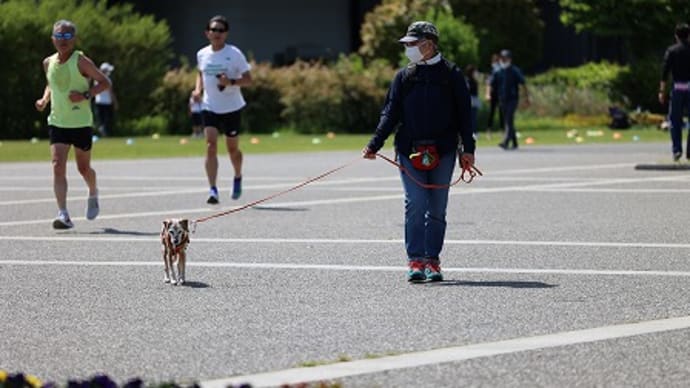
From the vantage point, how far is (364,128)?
1688 inches

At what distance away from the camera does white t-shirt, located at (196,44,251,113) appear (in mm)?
19344

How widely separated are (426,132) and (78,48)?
30533 mm

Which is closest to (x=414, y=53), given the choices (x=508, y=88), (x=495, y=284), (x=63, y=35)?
(x=495, y=284)

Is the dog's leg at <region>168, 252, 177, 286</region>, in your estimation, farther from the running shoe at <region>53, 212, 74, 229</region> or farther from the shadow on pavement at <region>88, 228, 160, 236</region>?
the running shoe at <region>53, 212, 74, 229</region>

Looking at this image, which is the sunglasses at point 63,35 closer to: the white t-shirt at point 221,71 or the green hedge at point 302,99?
the white t-shirt at point 221,71

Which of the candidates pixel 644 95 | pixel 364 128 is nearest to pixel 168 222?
pixel 364 128

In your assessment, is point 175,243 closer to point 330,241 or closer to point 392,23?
point 330,241

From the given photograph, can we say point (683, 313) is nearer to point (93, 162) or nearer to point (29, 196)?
point (29, 196)

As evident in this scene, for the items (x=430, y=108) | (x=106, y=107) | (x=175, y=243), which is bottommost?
(x=106, y=107)

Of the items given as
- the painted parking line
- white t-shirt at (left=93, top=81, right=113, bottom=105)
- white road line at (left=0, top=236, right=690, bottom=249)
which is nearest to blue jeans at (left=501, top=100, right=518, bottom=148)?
the painted parking line

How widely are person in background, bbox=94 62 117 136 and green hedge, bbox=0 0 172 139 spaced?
0.77 meters

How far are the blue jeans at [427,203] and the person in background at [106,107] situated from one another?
27.2 meters

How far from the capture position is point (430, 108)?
1225 cm

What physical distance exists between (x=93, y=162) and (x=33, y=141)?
9831mm
